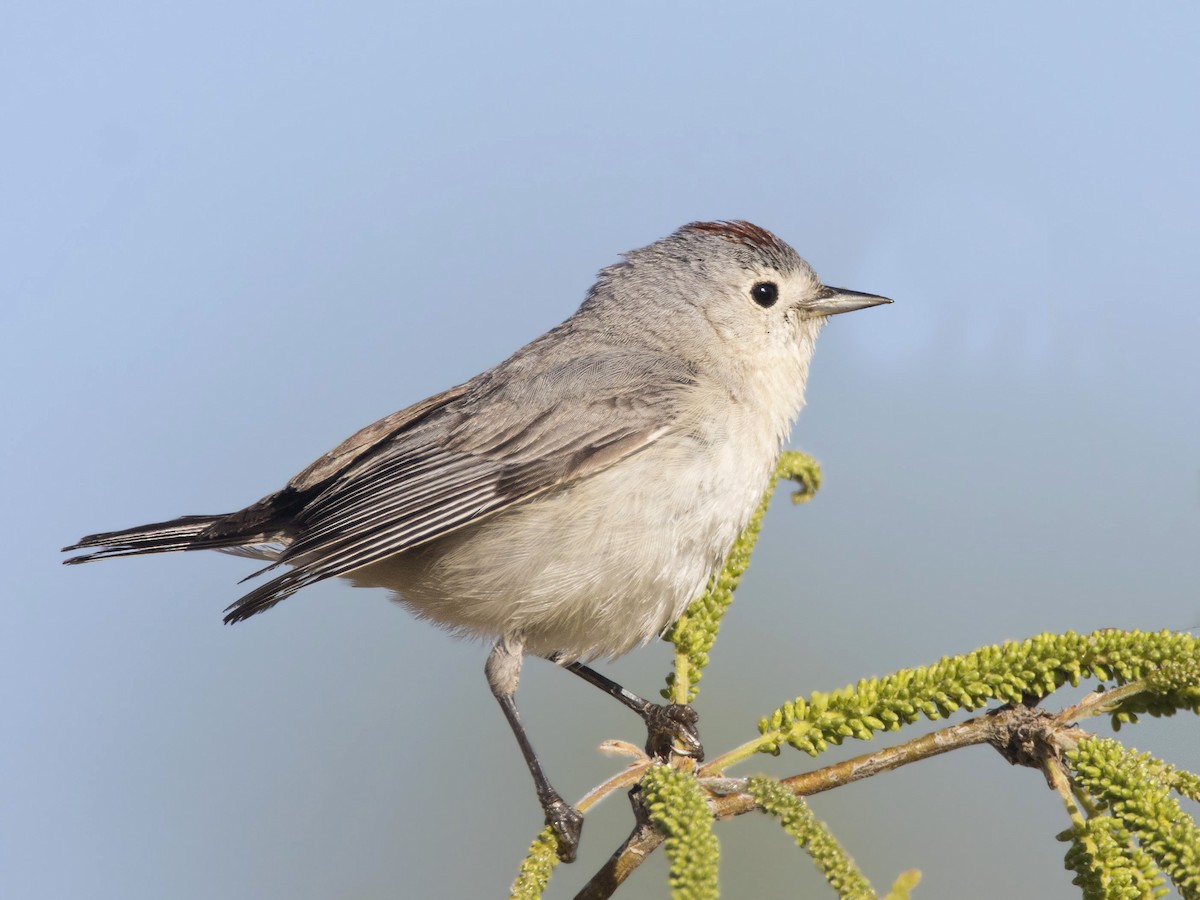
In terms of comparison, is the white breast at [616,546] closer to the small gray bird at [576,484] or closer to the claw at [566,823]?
the small gray bird at [576,484]

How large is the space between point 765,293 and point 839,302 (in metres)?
0.30

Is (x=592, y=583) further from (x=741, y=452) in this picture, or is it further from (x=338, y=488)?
(x=338, y=488)

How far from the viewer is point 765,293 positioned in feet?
13.7

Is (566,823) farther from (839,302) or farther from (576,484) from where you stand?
(839,302)

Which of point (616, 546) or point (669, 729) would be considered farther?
point (616, 546)

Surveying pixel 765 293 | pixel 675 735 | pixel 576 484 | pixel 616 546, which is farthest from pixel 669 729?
pixel 765 293

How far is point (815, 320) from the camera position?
A: 4238 mm

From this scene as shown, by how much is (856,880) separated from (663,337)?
2.65 metres

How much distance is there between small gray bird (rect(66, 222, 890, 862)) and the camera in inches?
132

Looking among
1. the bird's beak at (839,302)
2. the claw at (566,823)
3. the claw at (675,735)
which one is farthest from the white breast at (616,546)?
the bird's beak at (839,302)

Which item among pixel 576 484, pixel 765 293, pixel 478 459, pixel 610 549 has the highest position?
pixel 765 293

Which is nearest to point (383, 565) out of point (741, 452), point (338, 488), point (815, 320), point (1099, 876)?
point (338, 488)

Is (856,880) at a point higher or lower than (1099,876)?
higher

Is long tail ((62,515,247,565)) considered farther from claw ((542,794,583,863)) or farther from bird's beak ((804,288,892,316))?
bird's beak ((804,288,892,316))
